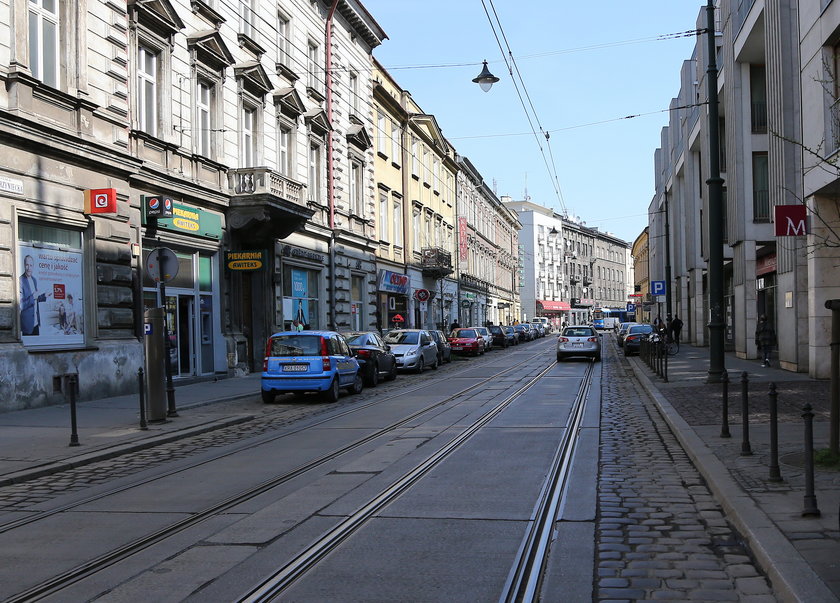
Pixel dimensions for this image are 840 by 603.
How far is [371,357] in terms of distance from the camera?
2231 cm

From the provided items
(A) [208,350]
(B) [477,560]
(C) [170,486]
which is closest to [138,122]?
(A) [208,350]

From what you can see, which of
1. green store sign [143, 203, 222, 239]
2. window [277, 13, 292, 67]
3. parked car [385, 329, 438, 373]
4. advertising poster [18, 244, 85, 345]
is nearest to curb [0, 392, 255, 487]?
advertising poster [18, 244, 85, 345]

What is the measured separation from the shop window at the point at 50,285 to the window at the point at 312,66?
1501 cm

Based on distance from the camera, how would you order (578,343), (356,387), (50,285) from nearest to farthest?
1. (50,285)
2. (356,387)
3. (578,343)

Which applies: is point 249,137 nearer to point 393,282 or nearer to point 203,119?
point 203,119

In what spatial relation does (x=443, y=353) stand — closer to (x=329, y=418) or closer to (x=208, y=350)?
(x=208, y=350)

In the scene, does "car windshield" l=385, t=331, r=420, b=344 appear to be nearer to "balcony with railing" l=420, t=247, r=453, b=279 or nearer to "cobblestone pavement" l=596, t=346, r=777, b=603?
"balcony with railing" l=420, t=247, r=453, b=279

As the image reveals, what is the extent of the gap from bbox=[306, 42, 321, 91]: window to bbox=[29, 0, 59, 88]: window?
14125 mm

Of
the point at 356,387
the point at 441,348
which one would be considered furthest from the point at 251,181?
the point at 441,348

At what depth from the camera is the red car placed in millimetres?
40250

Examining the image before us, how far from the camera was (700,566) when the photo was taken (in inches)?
212

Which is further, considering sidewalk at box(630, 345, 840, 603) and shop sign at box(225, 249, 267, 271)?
shop sign at box(225, 249, 267, 271)

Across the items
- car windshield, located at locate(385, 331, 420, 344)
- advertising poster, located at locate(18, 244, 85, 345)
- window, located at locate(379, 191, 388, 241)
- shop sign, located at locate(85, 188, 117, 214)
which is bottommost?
car windshield, located at locate(385, 331, 420, 344)

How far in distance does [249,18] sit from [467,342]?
19.5 meters
